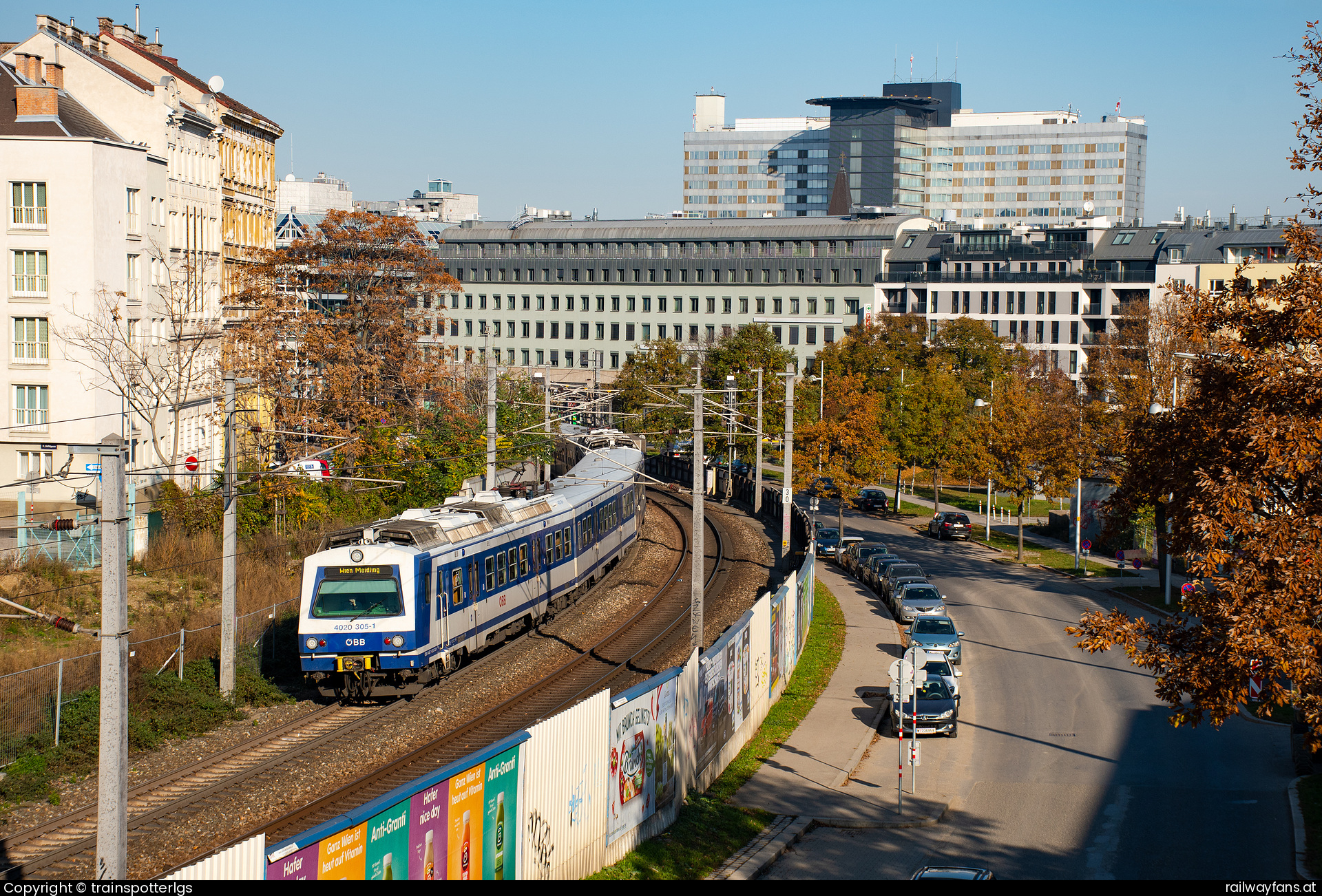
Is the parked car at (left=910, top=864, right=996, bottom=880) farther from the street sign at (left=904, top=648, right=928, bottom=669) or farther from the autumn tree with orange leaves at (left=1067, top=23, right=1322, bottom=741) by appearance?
the street sign at (left=904, top=648, right=928, bottom=669)

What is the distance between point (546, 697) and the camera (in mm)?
27297


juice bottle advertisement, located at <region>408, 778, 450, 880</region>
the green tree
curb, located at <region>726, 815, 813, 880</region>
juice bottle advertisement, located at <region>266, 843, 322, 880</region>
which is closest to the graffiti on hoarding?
juice bottle advertisement, located at <region>408, 778, 450, 880</region>

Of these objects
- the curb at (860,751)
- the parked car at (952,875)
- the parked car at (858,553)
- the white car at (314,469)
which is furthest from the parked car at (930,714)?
the parked car at (858,553)

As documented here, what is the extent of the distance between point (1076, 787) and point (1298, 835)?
13.6 feet

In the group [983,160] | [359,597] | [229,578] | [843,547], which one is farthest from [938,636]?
[983,160]

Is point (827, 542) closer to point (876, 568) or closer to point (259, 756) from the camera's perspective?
point (876, 568)

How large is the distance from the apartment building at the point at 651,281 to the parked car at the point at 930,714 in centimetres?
8181

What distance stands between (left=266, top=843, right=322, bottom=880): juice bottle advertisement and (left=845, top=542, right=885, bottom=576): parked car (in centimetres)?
3750

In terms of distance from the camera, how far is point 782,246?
11750cm

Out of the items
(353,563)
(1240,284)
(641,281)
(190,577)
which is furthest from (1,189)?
(641,281)

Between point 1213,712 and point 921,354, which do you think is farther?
point 921,354

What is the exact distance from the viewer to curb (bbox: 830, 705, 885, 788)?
2308 cm

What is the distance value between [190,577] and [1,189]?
1786cm
